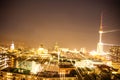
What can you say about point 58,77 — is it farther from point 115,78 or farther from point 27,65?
point 27,65

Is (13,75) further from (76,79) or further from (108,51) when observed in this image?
(108,51)

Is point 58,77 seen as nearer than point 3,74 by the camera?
Yes

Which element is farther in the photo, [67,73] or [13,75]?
[67,73]

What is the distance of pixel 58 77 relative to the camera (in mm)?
5195

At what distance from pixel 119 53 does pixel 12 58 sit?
704cm

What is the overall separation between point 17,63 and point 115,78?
148 inches

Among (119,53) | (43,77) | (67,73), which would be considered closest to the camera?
(43,77)

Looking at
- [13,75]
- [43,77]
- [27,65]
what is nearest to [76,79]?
[43,77]

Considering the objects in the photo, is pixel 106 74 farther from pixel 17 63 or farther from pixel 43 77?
pixel 17 63

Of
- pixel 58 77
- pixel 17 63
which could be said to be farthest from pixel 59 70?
pixel 17 63

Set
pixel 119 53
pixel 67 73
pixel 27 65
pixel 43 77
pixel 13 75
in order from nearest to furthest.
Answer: pixel 43 77, pixel 13 75, pixel 67 73, pixel 27 65, pixel 119 53

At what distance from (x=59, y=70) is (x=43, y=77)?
39.0 inches

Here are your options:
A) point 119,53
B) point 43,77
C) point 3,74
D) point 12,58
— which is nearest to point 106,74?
point 43,77

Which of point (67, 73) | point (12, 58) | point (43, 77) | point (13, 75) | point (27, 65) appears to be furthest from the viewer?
point (12, 58)
